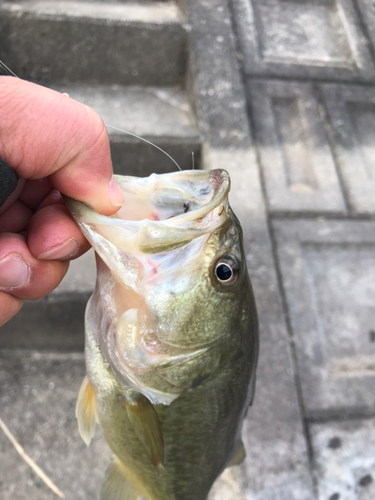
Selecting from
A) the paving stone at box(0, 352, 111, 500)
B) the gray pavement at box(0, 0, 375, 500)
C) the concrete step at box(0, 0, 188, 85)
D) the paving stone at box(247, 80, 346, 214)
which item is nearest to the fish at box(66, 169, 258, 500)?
the gray pavement at box(0, 0, 375, 500)

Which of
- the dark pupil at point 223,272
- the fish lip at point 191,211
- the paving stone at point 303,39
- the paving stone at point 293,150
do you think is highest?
the fish lip at point 191,211

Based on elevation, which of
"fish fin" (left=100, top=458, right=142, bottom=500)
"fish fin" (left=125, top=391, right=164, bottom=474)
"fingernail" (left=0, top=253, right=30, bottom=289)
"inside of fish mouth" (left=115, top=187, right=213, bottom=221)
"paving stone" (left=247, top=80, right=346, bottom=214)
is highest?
"inside of fish mouth" (left=115, top=187, right=213, bottom=221)

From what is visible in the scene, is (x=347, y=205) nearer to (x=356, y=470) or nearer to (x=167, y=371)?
(x=356, y=470)

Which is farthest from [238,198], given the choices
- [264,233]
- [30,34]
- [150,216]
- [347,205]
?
[30,34]

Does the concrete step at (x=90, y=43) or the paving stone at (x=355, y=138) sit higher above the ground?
the concrete step at (x=90, y=43)

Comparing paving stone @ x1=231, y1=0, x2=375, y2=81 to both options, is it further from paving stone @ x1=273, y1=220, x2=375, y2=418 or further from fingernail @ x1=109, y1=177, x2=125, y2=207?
fingernail @ x1=109, y1=177, x2=125, y2=207

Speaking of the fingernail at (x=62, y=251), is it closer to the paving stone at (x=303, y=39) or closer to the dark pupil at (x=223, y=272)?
the dark pupil at (x=223, y=272)

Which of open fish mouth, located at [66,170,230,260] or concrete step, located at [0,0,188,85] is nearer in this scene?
open fish mouth, located at [66,170,230,260]

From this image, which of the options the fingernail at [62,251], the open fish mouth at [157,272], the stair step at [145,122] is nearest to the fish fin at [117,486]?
the open fish mouth at [157,272]
